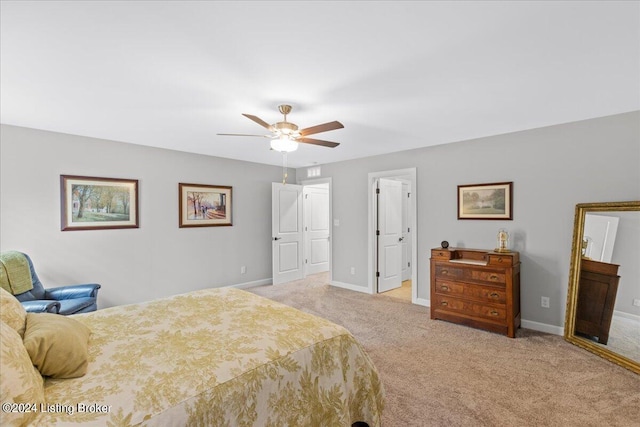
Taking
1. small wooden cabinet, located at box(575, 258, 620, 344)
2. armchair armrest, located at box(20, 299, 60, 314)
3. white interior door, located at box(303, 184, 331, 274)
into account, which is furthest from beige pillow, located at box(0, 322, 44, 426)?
white interior door, located at box(303, 184, 331, 274)

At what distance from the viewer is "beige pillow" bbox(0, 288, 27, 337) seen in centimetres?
130

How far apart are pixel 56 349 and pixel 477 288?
3741mm

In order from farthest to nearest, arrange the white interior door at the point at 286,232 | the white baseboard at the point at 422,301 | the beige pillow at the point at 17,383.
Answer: the white interior door at the point at 286,232
the white baseboard at the point at 422,301
the beige pillow at the point at 17,383

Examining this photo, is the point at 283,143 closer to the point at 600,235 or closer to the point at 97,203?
the point at 97,203

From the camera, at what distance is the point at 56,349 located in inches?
48.4

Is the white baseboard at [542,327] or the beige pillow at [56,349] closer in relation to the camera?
the beige pillow at [56,349]

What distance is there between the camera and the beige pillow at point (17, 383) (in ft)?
3.07

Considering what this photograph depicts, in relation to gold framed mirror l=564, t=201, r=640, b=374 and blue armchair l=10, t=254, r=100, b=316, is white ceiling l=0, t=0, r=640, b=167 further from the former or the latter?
blue armchair l=10, t=254, r=100, b=316

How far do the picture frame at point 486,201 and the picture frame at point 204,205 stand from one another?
380 centimetres

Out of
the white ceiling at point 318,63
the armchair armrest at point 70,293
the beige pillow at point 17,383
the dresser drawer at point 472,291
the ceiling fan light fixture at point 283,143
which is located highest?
the white ceiling at point 318,63

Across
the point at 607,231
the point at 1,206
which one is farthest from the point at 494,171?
the point at 1,206

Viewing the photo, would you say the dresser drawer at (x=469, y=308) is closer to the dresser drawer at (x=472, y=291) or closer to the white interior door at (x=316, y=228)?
the dresser drawer at (x=472, y=291)

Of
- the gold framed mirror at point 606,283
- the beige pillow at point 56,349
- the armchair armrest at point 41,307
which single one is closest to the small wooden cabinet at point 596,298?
the gold framed mirror at point 606,283

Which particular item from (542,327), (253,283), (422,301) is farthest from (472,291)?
(253,283)
